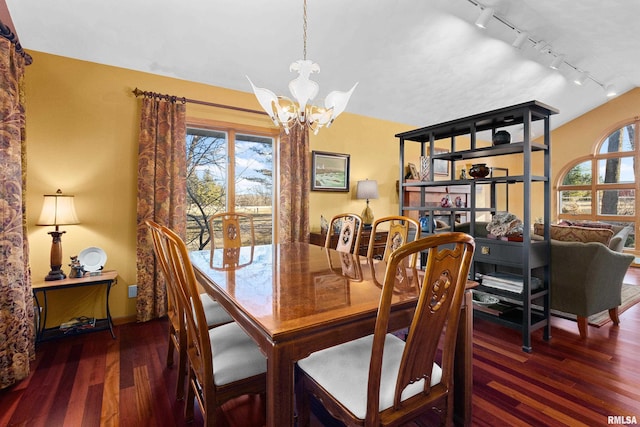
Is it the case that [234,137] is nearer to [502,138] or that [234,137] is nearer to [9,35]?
[9,35]

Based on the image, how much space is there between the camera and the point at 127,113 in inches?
120

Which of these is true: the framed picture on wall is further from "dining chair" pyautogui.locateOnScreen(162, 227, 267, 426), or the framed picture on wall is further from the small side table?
"dining chair" pyautogui.locateOnScreen(162, 227, 267, 426)

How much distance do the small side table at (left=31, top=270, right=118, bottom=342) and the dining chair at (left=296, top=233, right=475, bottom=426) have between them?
2.25 m

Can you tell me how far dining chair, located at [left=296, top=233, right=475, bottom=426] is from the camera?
96cm

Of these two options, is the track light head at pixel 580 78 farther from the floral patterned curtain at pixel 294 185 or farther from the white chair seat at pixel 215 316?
the white chair seat at pixel 215 316

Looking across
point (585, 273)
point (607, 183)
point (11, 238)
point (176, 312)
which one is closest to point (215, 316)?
point (176, 312)

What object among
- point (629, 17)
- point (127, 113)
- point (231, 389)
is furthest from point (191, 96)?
point (629, 17)

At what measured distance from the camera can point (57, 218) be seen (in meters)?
2.51

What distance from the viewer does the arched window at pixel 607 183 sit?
6.04 meters

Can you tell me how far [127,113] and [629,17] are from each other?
5.71 m

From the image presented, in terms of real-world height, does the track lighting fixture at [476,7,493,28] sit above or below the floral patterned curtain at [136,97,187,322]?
above

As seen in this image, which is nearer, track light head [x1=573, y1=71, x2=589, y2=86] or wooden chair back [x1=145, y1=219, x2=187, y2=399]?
wooden chair back [x1=145, y1=219, x2=187, y2=399]

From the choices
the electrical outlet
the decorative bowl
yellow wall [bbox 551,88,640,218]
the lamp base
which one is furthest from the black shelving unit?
yellow wall [bbox 551,88,640,218]

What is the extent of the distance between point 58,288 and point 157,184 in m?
1.17
